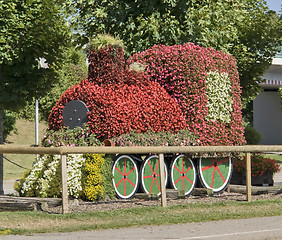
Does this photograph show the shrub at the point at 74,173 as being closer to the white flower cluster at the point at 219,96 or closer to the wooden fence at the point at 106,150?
the wooden fence at the point at 106,150

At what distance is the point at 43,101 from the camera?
114 feet

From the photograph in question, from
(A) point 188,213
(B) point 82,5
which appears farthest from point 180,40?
(A) point 188,213

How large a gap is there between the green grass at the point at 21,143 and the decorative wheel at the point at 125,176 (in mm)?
13526

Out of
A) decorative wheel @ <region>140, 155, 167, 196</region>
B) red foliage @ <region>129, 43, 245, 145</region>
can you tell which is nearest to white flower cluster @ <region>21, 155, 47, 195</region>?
decorative wheel @ <region>140, 155, 167, 196</region>

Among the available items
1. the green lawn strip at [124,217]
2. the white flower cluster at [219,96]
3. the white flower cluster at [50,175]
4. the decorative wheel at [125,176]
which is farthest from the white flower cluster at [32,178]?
the white flower cluster at [219,96]

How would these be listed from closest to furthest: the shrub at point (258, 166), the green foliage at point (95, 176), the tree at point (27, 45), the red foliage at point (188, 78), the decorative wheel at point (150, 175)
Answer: the green foliage at point (95, 176)
the decorative wheel at point (150, 175)
the red foliage at point (188, 78)
the tree at point (27, 45)
the shrub at point (258, 166)

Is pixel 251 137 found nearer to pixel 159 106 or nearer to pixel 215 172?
pixel 215 172

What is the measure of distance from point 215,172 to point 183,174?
2.97 feet

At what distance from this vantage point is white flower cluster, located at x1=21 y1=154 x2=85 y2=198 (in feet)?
35.1

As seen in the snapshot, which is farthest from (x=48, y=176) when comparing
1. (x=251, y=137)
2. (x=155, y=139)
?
(x=251, y=137)

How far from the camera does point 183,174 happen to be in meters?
12.1

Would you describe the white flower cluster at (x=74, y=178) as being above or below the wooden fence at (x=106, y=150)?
below

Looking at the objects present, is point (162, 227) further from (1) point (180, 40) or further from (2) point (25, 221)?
(1) point (180, 40)

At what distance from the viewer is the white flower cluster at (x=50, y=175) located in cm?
1071
